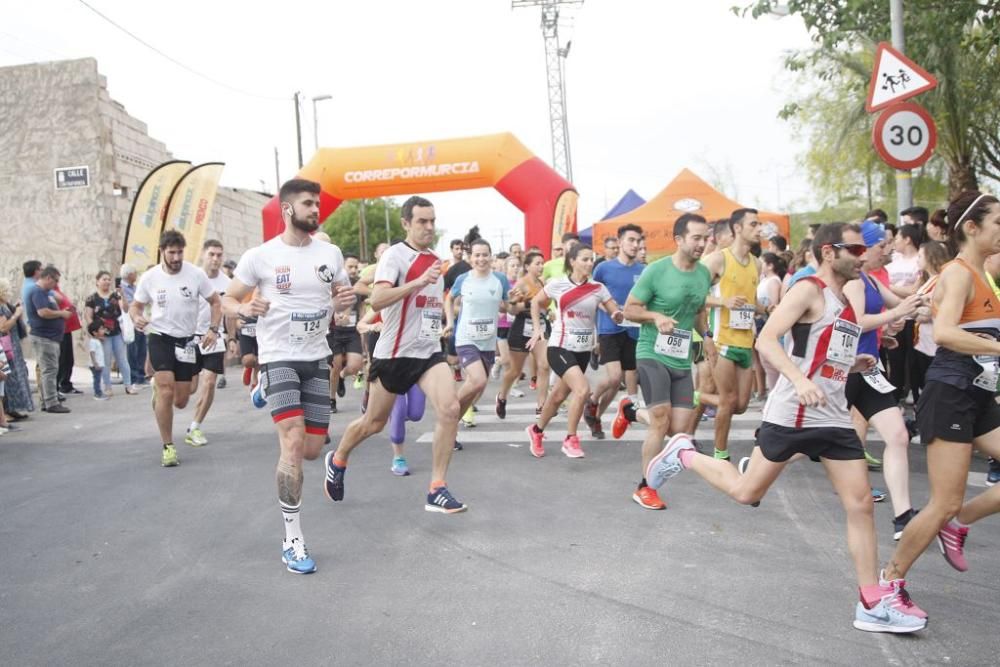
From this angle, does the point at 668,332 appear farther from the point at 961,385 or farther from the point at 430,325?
the point at 961,385

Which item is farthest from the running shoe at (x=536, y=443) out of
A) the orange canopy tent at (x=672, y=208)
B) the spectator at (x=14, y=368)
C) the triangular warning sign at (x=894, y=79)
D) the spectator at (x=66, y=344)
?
the orange canopy tent at (x=672, y=208)

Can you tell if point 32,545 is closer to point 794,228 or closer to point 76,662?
point 76,662

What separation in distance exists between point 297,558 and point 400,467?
2476mm

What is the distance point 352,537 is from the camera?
545 centimetres

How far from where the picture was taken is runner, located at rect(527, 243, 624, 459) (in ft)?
26.1

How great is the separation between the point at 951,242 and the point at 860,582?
69.1 inches

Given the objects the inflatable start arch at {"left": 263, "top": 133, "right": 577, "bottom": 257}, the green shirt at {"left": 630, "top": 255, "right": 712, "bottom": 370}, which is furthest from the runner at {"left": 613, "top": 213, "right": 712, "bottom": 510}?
the inflatable start arch at {"left": 263, "top": 133, "right": 577, "bottom": 257}

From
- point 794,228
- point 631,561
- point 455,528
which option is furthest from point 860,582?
point 794,228

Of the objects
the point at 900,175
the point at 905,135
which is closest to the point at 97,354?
the point at 900,175

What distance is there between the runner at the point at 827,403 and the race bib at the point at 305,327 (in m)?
2.60

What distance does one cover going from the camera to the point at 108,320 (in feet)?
46.4

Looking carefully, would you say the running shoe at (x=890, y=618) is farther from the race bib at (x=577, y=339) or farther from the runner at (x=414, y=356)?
the race bib at (x=577, y=339)

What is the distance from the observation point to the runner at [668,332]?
6.13m

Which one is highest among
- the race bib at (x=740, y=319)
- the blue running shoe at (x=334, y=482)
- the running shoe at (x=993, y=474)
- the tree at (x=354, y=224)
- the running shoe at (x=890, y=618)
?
the tree at (x=354, y=224)
